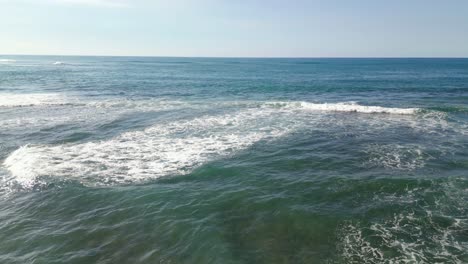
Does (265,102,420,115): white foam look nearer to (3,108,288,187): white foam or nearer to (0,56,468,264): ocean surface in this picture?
(0,56,468,264): ocean surface

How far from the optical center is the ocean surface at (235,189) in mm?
10602

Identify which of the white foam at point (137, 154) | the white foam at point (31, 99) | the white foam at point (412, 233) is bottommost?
the white foam at point (412, 233)

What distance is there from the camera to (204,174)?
55.4 ft

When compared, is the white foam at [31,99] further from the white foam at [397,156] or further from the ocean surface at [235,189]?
the white foam at [397,156]

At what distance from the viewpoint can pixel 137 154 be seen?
1997cm

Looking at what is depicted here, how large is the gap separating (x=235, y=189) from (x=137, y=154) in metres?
8.03

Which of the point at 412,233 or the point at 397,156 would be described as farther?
the point at 397,156

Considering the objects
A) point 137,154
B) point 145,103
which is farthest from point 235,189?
point 145,103

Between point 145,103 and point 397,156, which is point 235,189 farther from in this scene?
point 145,103

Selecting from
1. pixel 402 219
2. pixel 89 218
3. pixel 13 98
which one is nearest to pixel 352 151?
pixel 402 219

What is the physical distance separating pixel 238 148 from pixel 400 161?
9950mm

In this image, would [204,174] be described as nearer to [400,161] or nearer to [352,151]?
[352,151]

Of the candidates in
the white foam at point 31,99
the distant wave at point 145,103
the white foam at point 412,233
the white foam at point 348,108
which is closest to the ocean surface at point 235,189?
the white foam at point 412,233

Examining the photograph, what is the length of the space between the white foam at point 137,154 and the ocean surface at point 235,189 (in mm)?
125
